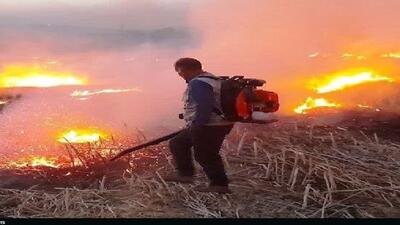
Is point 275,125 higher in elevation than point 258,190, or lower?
higher

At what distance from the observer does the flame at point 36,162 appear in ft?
22.6

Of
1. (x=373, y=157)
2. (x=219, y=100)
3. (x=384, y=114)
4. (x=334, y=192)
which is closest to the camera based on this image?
(x=219, y=100)

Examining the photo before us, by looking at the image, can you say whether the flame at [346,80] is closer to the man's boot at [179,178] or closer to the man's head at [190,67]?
the man's boot at [179,178]

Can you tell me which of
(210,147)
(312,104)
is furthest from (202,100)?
(312,104)

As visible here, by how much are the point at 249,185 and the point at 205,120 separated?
1193mm

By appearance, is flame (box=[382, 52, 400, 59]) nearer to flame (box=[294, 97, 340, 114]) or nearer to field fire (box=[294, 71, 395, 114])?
field fire (box=[294, 71, 395, 114])

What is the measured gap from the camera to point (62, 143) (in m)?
7.66

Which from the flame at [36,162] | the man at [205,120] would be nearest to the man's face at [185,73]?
the man at [205,120]

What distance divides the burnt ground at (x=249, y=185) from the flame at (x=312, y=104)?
2.24m

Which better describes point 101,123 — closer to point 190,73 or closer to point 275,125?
point 275,125

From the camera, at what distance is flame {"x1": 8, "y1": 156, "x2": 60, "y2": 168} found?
6.89 m

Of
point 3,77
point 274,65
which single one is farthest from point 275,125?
point 3,77

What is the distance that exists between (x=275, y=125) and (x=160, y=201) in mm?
3801

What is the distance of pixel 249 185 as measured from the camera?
5.91m
